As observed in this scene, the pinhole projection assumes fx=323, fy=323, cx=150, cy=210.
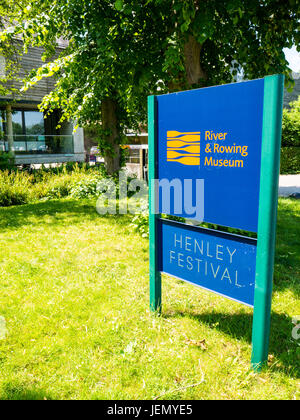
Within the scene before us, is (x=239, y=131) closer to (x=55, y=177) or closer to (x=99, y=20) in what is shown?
(x=99, y=20)

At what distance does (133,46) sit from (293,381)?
16.3ft

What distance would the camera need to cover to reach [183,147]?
9.55 feet

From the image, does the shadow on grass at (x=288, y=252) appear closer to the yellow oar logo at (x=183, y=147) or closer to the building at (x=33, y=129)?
the yellow oar logo at (x=183, y=147)

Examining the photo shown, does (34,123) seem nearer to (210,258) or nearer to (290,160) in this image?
(290,160)

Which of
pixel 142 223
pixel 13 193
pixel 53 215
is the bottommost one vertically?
pixel 53 215

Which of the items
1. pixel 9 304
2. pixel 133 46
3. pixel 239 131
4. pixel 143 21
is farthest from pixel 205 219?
pixel 143 21

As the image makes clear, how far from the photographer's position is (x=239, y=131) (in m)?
2.46

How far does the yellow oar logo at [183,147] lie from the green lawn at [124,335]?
1.61 metres

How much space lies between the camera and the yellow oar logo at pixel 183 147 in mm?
2814

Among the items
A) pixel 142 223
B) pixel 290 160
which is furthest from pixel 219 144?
pixel 290 160

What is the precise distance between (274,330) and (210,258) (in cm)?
103

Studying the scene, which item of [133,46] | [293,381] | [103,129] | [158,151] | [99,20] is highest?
[99,20]

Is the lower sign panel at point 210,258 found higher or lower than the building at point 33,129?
lower

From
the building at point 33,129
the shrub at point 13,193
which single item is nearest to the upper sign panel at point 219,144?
the shrub at point 13,193
